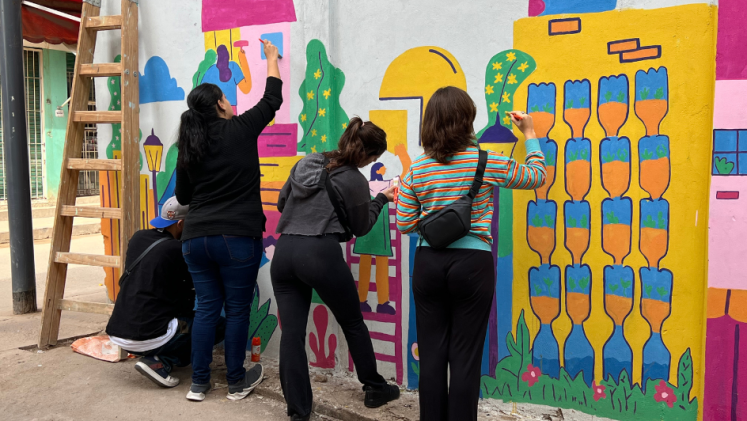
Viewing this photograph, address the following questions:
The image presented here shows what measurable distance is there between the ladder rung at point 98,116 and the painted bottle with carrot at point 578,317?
3.39 meters

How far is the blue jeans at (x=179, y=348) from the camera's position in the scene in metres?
3.72

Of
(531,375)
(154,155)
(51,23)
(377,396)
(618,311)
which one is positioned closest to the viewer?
(618,311)

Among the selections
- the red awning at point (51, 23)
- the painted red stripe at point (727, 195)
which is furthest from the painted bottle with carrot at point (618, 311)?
the red awning at point (51, 23)

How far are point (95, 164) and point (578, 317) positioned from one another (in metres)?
3.58

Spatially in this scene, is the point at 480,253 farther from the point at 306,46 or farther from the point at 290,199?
the point at 306,46

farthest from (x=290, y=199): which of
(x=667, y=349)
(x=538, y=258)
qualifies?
Result: (x=667, y=349)

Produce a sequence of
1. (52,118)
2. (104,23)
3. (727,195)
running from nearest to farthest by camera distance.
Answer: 1. (727,195)
2. (104,23)
3. (52,118)

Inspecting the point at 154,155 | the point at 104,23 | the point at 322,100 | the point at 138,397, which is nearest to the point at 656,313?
the point at 322,100

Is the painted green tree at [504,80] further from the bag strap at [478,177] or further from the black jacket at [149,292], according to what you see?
the black jacket at [149,292]

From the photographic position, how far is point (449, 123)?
8.41 ft

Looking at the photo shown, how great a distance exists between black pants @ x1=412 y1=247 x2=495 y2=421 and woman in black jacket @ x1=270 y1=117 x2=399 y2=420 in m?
0.52

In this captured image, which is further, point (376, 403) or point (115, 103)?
point (115, 103)

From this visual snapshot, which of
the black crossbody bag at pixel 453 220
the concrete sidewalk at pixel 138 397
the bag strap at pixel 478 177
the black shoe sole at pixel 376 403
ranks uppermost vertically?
the bag strap at pixel 478 177

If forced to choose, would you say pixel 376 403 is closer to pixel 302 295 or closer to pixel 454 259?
pixel 302 295
